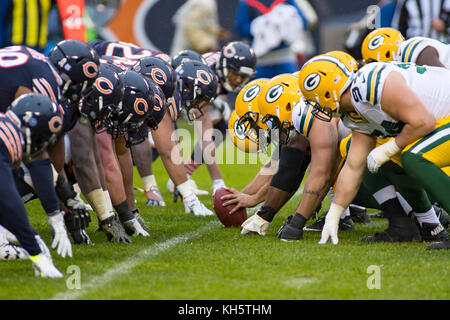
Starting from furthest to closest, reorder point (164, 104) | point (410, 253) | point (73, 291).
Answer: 1. point (164, 104)
2. point (410, 253)
3. point (73, 291)

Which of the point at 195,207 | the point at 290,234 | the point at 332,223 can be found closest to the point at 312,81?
the point at 332,223

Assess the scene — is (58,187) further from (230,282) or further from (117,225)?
(230,282)

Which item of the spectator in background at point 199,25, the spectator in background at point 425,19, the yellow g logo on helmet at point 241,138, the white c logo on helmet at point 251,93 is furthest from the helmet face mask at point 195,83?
the spectator in background at point 199,25

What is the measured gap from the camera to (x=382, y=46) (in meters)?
6.86

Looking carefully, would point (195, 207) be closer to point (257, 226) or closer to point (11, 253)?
point (257, 226)

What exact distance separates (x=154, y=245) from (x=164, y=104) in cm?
113

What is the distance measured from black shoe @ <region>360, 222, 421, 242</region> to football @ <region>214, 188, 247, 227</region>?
1.15 m

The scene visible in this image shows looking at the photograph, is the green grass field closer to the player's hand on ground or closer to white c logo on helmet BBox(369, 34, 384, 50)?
the player's hand on ground

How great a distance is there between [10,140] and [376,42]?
147 inches

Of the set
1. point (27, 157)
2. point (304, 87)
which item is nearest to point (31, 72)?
point (27, 157)

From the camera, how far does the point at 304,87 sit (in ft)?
17.3

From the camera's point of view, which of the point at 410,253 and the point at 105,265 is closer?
the point at 105,265

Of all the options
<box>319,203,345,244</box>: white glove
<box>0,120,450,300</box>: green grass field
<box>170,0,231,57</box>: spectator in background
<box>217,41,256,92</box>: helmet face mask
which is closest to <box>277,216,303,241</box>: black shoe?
<box>0,120,450,300</box>: green grass field

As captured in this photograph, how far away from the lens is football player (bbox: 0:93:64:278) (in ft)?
13.9
